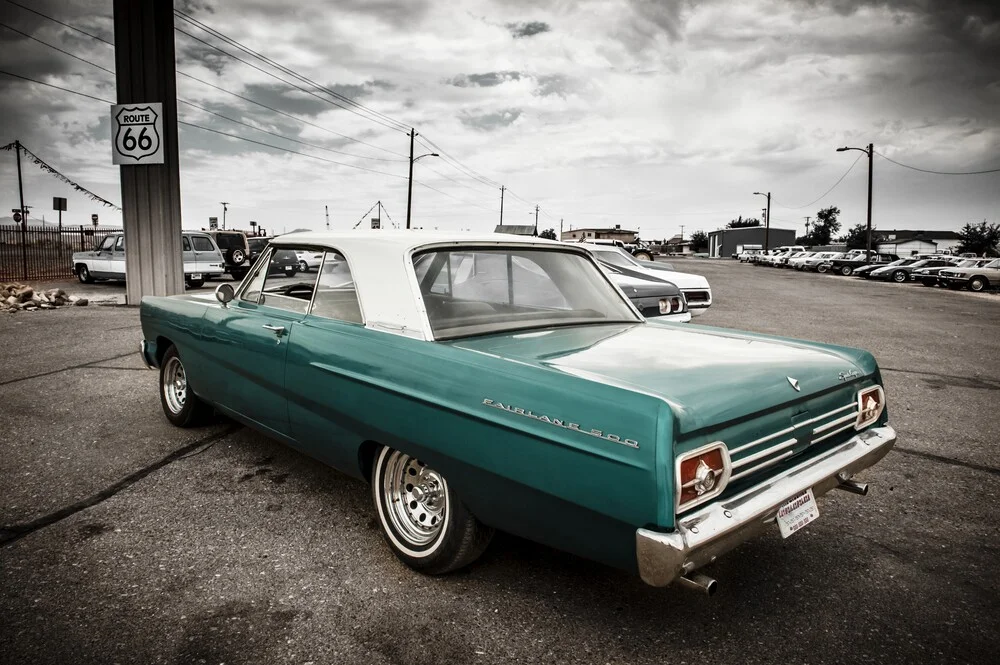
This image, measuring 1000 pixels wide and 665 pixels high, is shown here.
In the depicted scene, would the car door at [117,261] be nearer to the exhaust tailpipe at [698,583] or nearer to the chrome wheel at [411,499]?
the chrome wheel at [411,499]

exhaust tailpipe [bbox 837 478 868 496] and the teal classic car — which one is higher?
the teal classic car

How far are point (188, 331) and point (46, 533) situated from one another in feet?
4.88

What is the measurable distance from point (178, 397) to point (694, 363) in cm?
385

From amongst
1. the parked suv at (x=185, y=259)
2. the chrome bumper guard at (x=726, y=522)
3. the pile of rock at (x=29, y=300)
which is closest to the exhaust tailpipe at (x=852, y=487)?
the chrome bumper guard at (x=726, y=522)

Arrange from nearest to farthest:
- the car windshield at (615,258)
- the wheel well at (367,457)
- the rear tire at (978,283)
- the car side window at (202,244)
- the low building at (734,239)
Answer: the wheel well at (367,457) → the car windshield at (615,258) → the car side window at (202,244) → the rear tire at (978,283) → the low building at (734,239)

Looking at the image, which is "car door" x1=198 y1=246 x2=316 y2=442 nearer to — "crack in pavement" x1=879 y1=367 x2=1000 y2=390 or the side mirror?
the side mirror

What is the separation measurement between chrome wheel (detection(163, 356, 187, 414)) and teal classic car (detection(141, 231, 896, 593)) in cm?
93

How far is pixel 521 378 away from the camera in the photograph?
220 centimetres

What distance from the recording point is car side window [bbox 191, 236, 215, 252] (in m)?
18.0

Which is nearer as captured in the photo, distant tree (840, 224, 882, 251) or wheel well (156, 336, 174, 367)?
wheel well (156, 336, 174, 367)

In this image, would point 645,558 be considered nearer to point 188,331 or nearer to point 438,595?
point 438,595

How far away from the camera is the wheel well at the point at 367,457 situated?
286 cm

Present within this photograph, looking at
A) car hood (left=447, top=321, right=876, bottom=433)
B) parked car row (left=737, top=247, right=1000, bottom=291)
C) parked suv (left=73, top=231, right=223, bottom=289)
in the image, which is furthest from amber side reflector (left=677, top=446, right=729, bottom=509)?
parked car row (left=737, top=247, right=1000, bottom=291)

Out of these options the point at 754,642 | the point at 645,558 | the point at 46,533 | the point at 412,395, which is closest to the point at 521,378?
the point at 412,395
